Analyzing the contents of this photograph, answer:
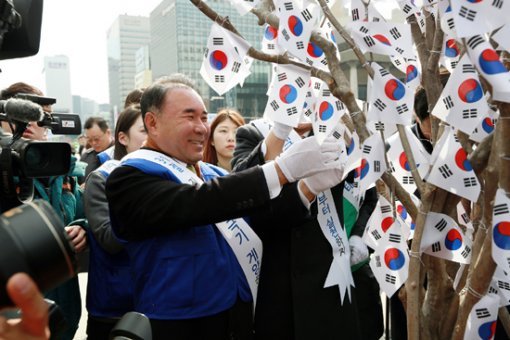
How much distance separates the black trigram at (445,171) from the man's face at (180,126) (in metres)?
0.90

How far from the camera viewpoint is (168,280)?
4.97 feet

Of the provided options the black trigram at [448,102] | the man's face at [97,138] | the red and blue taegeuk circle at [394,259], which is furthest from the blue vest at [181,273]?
the man's face at [97,138]

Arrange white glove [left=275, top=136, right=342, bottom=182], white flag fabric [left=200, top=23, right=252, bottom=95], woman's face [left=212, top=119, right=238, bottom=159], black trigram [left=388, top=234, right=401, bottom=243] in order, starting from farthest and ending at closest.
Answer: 1. woman's face [left=212, top=119, right=238, bottom=159]
2. white glove [left=275, top=136, right=342, bottom=182]
3. white flag fabric [left=200, top=23, right=252, bottom=95]
4. black trigram [left=388, top=234, right=401, bottom=243]

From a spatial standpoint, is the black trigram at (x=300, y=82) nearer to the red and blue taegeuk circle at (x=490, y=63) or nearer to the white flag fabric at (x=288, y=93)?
the white flag fabric at (x=288, y=93)

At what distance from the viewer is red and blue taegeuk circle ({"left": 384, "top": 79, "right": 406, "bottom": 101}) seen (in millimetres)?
1113

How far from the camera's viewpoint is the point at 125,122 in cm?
268

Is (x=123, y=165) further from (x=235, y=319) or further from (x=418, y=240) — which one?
(x=418, y=240)

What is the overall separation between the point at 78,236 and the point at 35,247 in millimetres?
1614

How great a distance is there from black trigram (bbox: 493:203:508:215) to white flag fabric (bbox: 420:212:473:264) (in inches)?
5.0

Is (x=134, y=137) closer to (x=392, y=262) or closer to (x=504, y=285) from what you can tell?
(x=392, y=262)

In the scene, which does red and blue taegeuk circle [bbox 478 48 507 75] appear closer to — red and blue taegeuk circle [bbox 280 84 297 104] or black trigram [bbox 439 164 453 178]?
black trigram [bbox 439 164 453 178]

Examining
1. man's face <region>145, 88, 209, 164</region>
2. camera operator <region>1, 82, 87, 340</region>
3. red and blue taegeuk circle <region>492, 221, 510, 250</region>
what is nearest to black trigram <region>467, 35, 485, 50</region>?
red and blue taegeuk circle <region>492, 221, 510, 250</region>

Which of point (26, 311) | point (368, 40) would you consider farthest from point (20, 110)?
point (368, 40)

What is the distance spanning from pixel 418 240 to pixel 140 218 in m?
0.86
